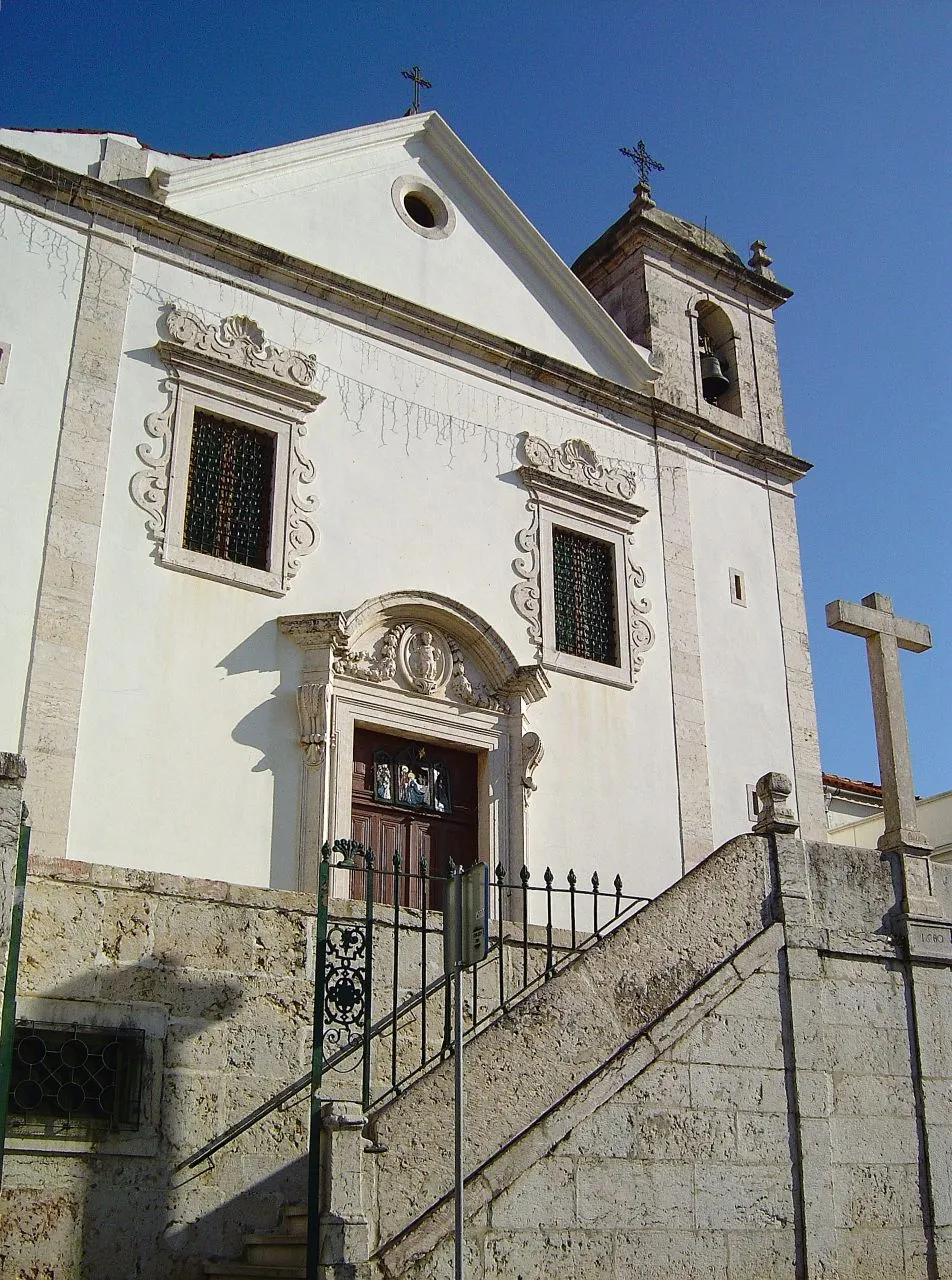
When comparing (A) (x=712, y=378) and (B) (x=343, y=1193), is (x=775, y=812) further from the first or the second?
(A) (x=712, y=378)

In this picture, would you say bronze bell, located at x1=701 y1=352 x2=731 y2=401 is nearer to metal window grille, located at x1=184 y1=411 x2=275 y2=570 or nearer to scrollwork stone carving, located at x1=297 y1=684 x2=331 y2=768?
metal window grille, located at x1=184 y1=411 x2=275 y2=570

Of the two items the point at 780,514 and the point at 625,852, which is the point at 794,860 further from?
the point at 780,514

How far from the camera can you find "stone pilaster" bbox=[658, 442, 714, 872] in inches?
515

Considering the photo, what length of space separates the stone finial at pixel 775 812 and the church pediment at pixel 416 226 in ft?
22.2

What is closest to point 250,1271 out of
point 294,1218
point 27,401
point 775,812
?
point 294,1218

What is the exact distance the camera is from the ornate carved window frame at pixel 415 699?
437 inches

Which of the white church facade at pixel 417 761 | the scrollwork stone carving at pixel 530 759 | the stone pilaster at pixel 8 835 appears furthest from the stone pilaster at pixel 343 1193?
the scrollwork stone carving at pixel 530 759

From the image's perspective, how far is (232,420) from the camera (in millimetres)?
11898

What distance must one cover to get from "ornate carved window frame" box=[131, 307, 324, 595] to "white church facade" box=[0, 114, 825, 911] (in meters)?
0.03

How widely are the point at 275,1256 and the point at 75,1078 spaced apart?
4.30 feet

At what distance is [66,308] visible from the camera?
37.3 ft

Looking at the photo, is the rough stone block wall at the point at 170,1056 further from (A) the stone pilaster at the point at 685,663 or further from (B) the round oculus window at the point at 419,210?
(B) the round oculus window at the point at 419,210

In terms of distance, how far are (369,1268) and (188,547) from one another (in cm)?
654

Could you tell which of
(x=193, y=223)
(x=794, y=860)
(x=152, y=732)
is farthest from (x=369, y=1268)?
(x=193, y=223)
